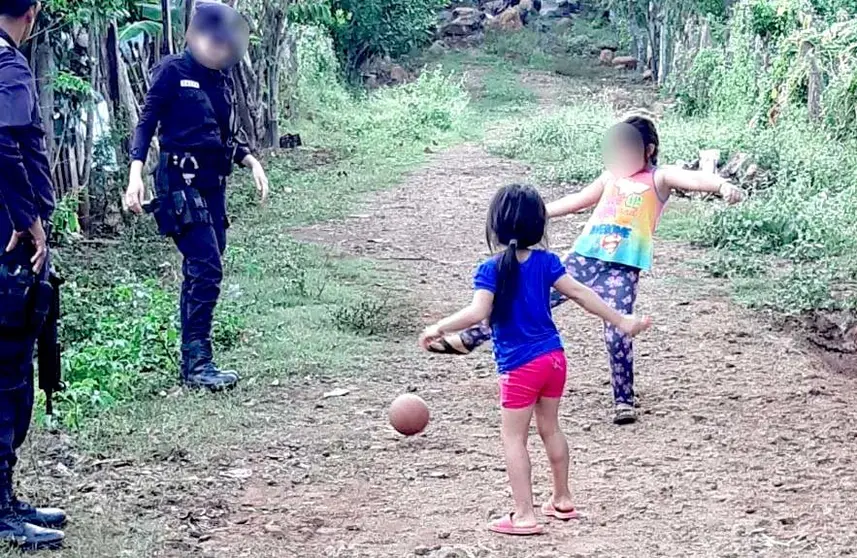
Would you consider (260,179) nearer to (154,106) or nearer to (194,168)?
(194,168)

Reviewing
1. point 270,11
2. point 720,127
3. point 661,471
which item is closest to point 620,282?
point 661,471

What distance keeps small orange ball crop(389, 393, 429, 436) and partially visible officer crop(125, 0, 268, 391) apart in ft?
4.70

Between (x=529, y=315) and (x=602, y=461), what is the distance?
1.32 m

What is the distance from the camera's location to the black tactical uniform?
613 cm

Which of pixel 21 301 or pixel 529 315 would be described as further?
pixel 529 315

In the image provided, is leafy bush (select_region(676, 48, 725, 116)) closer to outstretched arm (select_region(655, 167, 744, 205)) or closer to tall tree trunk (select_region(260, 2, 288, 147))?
tall tree trunk (select_region(260, 2, 288, 147))

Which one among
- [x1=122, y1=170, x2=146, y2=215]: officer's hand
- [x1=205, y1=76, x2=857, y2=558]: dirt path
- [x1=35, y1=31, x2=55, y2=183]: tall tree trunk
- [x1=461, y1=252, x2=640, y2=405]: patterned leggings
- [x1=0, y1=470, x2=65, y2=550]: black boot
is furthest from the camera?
[x1=35, y1=31, x2=55, y2=183]: tall tree trunk

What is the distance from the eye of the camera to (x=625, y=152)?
5891mm

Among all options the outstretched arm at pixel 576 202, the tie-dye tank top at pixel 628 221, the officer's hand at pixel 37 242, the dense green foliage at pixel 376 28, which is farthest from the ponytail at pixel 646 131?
the dense green foliage at pixel 376 28

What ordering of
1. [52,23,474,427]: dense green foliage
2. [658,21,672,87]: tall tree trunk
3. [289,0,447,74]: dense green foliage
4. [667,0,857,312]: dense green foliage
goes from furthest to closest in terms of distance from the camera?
[658,21,672,87]: tall tree trunk, [289,0,447,74]: dense green foliage, [667,0,857,312]: dense green foliage, [52,23,474,427]: dense green foliage

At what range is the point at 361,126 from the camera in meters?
22.4

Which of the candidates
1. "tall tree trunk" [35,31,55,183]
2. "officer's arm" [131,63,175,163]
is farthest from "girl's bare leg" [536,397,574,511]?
"tall tree trunk" [35,31,55,183]

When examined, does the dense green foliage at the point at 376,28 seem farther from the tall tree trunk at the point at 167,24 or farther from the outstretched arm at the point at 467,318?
the outstretched arm at the point at 467,318

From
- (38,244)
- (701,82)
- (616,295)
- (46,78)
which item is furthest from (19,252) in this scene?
(701,82)
